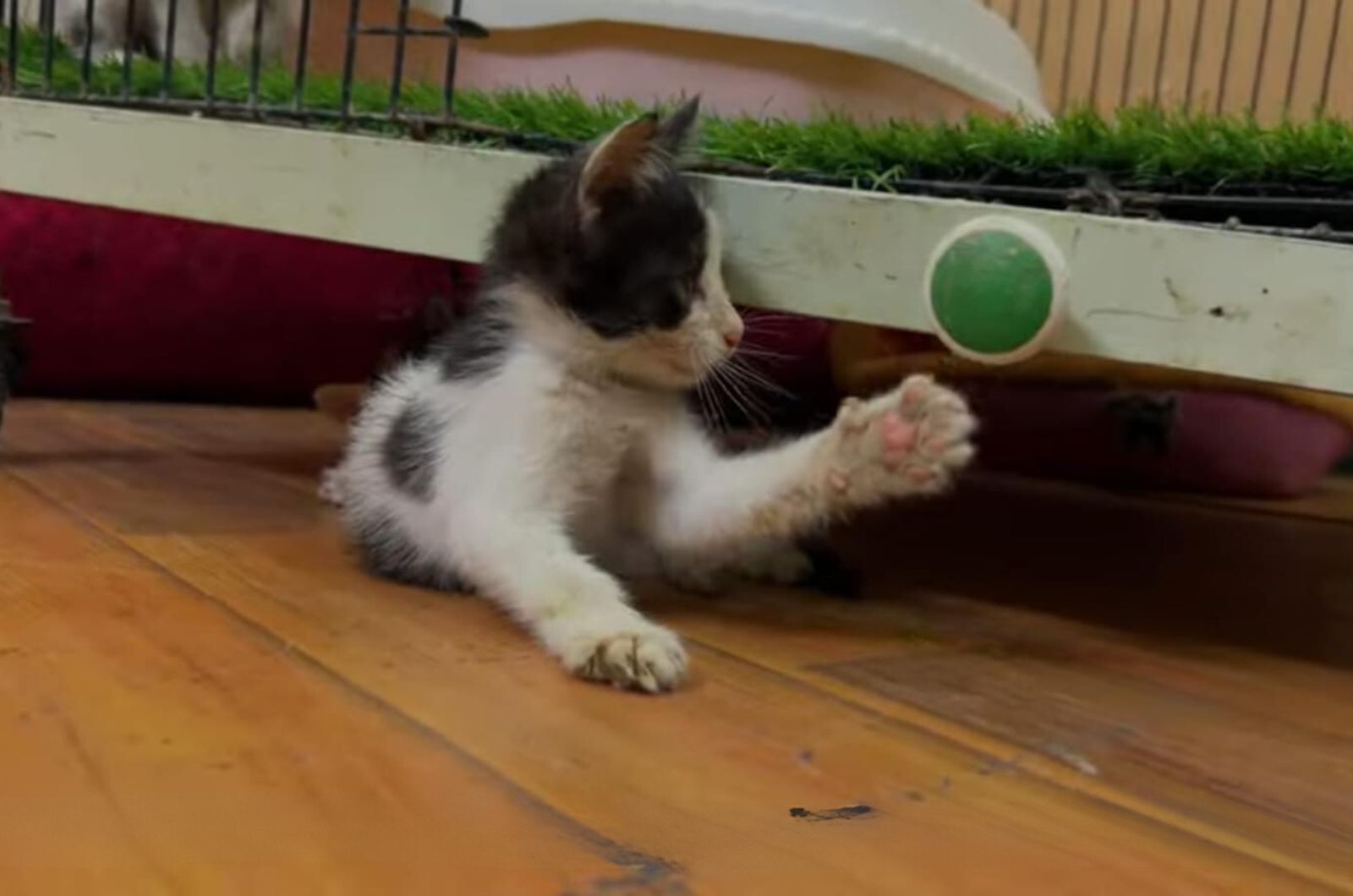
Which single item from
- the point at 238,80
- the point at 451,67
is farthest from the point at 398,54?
the point at 238,80

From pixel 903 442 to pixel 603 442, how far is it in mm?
233

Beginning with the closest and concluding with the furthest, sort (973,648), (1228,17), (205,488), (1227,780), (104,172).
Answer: (1227,780) < (973,648) < (104,172) < (205,488) < (1228,17)

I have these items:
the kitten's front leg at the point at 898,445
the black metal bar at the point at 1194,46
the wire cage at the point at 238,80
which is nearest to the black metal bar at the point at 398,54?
the wire cage at the point at 238,80

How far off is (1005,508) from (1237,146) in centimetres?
77

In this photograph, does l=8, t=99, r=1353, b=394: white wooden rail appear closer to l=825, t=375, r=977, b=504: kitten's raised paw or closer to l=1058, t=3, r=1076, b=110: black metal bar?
l=825, t=375, r=977, b=504: kitten's raised paw

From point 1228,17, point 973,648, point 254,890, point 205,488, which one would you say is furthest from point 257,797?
point 1228,17

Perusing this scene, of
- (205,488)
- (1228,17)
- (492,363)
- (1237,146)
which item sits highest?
(1228,17)

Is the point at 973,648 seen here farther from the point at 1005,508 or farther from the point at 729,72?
the point at 729,72

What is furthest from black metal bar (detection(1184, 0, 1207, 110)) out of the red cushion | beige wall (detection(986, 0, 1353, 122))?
the red cushion

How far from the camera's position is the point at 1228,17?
6.79 ft

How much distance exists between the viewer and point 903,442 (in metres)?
0.90

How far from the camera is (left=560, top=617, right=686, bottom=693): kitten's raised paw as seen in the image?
846 millimetres

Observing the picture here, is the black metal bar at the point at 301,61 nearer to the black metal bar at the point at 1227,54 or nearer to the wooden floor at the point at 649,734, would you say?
the wooden floor at the point at 649,734

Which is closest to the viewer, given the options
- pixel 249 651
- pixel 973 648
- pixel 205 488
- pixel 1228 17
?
pixel 249 651
